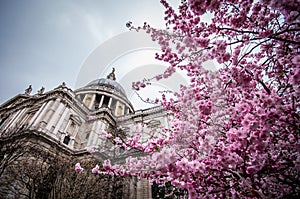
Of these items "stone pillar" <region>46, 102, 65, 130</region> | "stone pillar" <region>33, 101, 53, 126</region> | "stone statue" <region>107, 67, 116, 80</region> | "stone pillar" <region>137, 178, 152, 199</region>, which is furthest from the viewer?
"stone statue" <region>107, 67, 116, 80</region>

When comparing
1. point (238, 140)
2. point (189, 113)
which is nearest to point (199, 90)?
point (189, 113)

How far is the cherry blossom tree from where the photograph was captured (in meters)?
2.40

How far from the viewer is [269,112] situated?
91.4 inches

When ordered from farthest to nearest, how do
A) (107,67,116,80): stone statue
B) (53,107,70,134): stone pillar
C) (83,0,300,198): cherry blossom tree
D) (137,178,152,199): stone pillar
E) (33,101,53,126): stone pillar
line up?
1. (107,67,116,80): stone statue
2. (53,107,70,134): stone pillar
3. (33,101,53,126): stone pillar
4. (137,178,152,199): stone pillar
5. (83,0,300,198): cherry blossom tree

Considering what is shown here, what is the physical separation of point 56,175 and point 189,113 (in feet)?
24.6

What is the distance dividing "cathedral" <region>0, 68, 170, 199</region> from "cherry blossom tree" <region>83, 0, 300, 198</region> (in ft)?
14.8

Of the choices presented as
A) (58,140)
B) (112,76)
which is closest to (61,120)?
(58,140)

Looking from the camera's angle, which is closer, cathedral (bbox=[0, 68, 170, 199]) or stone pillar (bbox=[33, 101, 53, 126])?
cathedral (bbox=[0, 68, 170, 199])

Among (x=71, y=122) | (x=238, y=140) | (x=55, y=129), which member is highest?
(x=71, y=122)

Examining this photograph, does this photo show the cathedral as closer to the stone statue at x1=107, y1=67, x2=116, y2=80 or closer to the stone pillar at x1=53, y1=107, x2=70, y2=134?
the stone pillar at x1=53, y1=107, x2=70, y2=134

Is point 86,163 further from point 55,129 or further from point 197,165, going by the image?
point 197,165

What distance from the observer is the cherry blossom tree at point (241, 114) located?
2.40m

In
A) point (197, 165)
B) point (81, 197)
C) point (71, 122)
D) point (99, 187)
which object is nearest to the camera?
point (197, 165)

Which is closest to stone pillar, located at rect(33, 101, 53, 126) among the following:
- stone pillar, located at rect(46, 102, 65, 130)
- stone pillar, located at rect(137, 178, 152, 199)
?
stone pillar, located at rect(46, 102, 65, 130)
